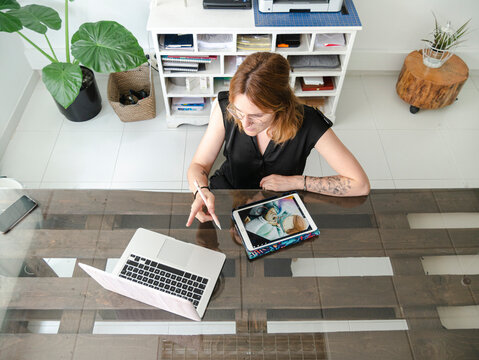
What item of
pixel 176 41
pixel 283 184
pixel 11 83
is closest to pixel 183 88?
pixel 176 41

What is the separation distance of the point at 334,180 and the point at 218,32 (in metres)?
1.29

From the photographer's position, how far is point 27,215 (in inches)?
61.0

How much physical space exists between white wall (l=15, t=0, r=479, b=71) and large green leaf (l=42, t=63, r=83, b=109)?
0.84 meters

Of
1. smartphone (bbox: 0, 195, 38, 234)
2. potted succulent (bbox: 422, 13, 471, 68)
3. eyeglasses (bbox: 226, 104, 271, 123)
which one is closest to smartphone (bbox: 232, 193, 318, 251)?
eyeglasses (bbox: 226, 104, 271, 123)

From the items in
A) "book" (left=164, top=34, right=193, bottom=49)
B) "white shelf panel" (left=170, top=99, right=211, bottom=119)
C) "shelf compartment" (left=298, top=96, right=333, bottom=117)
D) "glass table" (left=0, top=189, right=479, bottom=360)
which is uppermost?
"book" (left=164, top=34, right=193, bottom=49)

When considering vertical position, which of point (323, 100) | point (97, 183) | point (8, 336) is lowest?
point (97, 183)

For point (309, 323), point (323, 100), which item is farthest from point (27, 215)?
point (323, 100)

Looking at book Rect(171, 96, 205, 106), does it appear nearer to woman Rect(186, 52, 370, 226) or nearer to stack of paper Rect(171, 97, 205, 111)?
stack of paper Rect(171, 97, 205, 111)

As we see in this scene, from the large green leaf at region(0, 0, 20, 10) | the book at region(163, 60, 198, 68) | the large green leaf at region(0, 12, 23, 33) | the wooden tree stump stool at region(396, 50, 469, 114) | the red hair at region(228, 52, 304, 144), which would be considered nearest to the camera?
the red hair at region(228, 52, 304, 144)

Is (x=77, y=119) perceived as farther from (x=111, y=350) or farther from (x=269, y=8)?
(x=111, y=350)

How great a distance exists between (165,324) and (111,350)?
177 millimetres

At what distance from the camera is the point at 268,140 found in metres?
1.74

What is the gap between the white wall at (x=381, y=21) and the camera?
9.77 feet

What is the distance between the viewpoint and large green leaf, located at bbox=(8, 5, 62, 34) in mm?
2443
